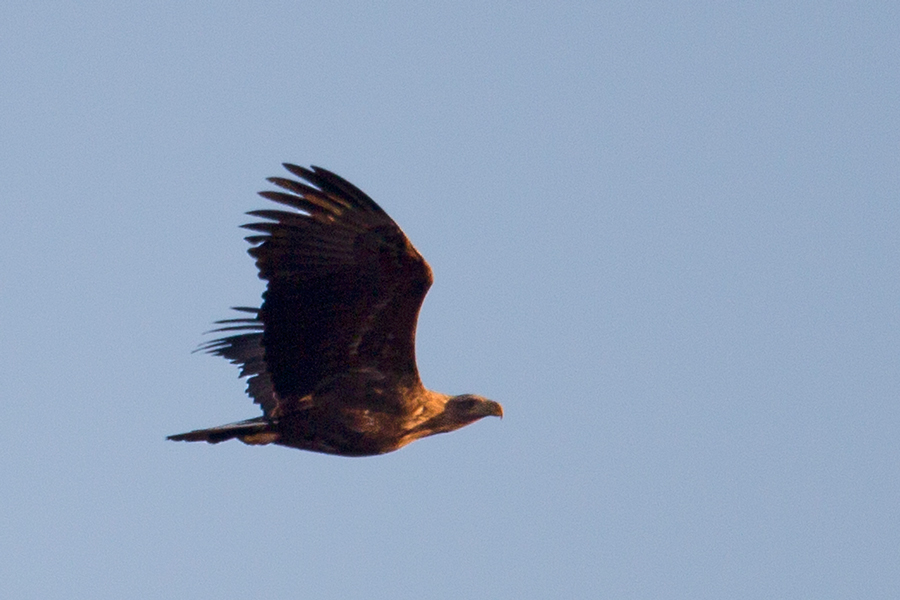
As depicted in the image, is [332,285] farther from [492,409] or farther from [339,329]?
[492,409]

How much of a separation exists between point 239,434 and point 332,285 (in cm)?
149

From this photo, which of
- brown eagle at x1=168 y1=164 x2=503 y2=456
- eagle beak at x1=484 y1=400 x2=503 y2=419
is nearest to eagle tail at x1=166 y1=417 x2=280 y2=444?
brown eagle at x1=168 y1=164 x2=503 y2=456

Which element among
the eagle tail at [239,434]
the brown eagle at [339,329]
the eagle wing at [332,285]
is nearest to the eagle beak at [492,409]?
the brown eagle at [339,329]

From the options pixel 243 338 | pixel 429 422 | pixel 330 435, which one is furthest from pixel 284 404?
pixel 243 338

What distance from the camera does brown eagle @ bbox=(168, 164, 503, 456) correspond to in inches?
425

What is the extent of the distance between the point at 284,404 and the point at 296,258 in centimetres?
132

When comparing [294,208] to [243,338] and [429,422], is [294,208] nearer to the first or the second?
[429,422]

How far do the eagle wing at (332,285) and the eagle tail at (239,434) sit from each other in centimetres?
33

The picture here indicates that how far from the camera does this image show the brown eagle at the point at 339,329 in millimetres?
10805

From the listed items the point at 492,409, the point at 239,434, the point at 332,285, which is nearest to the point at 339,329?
the point at 332,285

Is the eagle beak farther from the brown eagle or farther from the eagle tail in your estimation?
the eagle tail

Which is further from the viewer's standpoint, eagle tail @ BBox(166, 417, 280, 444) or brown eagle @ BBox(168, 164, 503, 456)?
eagle tail @ BBox(166, 417, 280, 444)

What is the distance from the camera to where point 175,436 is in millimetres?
11391

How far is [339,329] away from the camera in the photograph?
11.2 metres
